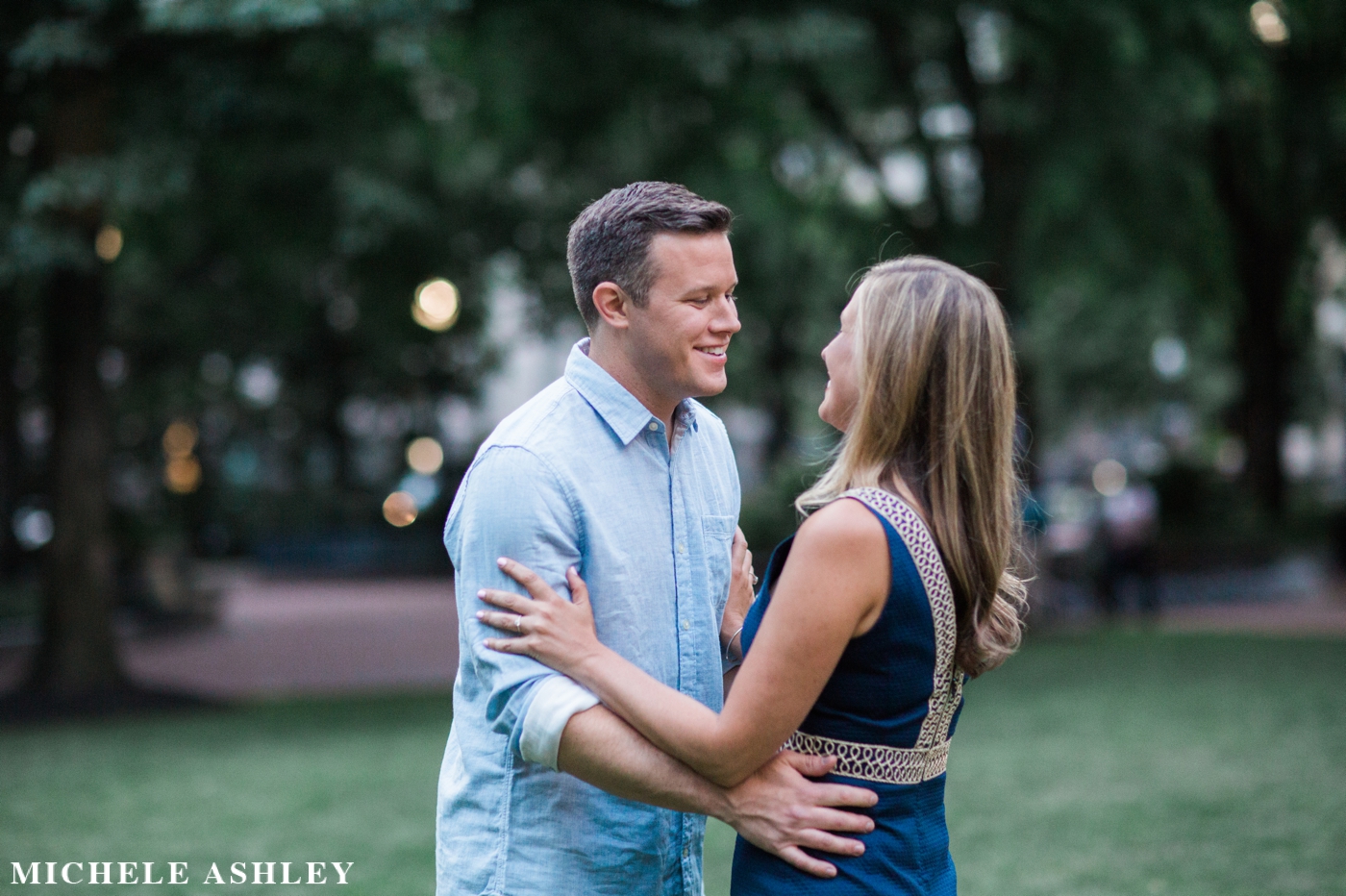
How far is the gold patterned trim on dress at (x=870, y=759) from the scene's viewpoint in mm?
2303

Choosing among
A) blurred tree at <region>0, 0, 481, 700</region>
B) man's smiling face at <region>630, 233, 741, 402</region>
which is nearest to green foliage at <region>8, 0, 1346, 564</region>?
blurred tree at <region>0, 0, 481, 700</region>

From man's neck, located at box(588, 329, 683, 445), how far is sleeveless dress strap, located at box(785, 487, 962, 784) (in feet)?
1.78

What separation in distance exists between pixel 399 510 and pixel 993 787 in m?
26.5

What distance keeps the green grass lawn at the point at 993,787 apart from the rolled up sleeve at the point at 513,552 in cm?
440

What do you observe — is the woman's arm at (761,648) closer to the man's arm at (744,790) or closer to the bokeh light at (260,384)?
the man's arm at (744,790)

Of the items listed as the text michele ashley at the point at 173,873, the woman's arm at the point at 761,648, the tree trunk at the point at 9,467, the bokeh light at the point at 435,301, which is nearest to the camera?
the woman's arm at the point at 761,648

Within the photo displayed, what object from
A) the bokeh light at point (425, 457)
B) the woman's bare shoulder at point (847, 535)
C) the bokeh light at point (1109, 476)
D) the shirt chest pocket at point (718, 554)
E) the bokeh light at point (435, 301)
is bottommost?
the bokeh light at point (1109, 476)

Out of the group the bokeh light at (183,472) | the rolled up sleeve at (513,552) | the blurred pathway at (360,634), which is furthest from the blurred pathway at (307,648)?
the bokeh light at (183,472)

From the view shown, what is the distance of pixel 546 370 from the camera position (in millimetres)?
51094

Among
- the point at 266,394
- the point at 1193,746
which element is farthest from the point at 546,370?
the point at 1193,746

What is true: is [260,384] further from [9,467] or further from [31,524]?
[9,467]

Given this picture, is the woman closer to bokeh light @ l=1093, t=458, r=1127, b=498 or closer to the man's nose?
the man's nose

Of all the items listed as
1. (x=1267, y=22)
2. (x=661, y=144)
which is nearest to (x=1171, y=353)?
(x=1267, y=22)

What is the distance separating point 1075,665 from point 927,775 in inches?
507
